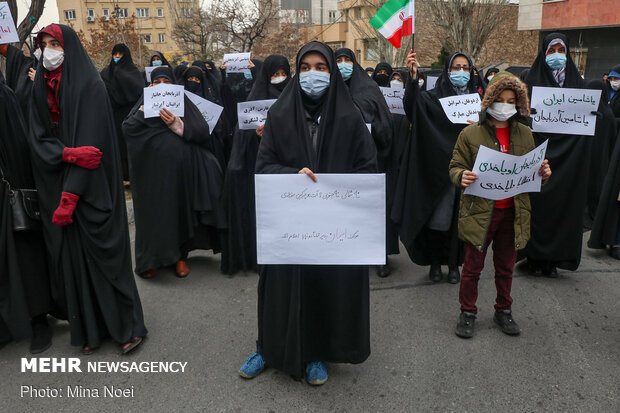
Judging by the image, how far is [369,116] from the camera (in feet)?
14.4

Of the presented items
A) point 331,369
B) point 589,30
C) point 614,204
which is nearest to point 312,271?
point 331,369

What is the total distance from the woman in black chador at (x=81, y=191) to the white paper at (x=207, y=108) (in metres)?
1.77

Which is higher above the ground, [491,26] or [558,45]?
[491,26]

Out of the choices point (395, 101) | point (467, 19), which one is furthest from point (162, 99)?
point (467, 19)

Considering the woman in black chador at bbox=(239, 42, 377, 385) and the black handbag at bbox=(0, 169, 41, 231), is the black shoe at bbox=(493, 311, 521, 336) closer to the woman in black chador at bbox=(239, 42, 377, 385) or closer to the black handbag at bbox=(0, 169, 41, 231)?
the woman in black chador at bbox=(239, 42, 377, 385)

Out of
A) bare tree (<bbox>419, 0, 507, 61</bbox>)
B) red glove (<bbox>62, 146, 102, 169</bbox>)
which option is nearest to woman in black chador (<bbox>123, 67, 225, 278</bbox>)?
red glove (<bbox>62, 146, 102, 169</bbox>)

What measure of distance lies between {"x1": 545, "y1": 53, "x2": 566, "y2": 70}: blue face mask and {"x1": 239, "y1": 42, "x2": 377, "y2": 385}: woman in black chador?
2657mm

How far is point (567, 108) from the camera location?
A: 4.45 metres

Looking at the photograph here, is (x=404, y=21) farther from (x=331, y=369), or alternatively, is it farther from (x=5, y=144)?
(x=5, y=144)

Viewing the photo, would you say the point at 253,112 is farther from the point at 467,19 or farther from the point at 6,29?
the point at 467,19

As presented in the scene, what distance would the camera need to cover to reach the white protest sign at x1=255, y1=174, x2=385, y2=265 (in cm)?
269

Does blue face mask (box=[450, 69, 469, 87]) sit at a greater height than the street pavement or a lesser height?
greater

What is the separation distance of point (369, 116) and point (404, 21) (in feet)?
3.03

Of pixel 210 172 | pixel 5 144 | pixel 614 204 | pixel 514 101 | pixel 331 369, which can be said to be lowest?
pixel 331 369
